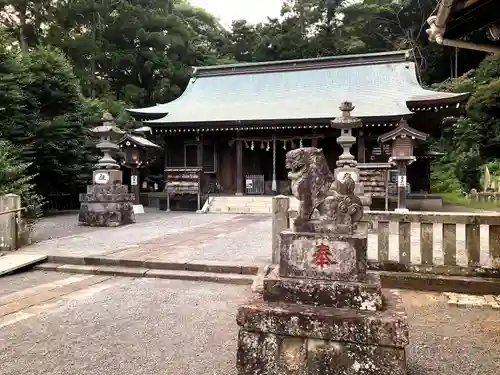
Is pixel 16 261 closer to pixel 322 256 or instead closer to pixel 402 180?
pixel 322 256

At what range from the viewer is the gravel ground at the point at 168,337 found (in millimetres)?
2727

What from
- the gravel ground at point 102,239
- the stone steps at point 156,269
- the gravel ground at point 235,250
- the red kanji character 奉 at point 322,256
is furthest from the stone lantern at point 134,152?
the red kanji character 奉 at point 322,256

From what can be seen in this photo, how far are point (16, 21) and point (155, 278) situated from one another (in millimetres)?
24718

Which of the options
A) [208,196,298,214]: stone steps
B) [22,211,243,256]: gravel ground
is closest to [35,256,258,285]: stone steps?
[22,211,243,256]: gravel ground

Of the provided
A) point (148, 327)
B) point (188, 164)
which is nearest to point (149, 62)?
point (188, 164)

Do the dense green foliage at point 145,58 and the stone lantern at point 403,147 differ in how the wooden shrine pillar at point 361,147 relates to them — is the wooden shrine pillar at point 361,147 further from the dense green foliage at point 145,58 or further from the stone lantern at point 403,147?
the dense green foliage at point 145,58

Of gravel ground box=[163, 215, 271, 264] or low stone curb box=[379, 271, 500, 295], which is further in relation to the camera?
gravel ground box=[163, 215, 271, 264]

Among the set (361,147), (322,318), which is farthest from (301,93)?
(322,318)

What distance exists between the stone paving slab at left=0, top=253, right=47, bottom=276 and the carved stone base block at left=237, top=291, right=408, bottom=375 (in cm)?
472

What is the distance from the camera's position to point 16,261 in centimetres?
591

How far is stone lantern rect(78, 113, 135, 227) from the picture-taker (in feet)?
34.8

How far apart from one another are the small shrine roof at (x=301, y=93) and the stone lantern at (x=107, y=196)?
5446 millimetres

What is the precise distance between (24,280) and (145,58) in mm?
23907

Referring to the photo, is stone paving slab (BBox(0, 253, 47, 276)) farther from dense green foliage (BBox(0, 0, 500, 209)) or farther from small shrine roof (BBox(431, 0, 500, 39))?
small shrine roof (BBox(431, 0, 500, 39))
